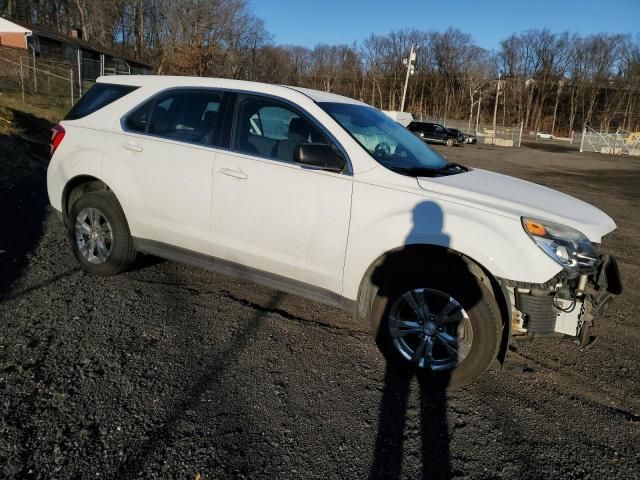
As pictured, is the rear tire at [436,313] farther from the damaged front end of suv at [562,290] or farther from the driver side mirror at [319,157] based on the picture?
the driver side mirror at [319,157]

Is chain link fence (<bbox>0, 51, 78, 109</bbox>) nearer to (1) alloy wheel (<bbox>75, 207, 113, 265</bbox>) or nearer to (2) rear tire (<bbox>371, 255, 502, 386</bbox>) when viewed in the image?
(1) alloy wheel (<bbox>75, 207, 113, 265</bbox>)

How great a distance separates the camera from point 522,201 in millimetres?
3285

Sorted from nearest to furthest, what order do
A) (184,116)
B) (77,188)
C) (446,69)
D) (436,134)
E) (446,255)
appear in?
(446,255) < (184,116) < (77,188) < (436,134) < (446,69)

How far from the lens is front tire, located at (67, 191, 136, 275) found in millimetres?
4469

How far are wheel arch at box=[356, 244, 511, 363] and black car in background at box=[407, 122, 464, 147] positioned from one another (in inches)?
1487

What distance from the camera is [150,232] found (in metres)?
4.32

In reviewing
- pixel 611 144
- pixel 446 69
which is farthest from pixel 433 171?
pixel 446 69

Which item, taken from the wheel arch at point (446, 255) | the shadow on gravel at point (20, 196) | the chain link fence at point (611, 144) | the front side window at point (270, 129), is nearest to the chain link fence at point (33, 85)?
the shadow on gravel at point (20, 196)

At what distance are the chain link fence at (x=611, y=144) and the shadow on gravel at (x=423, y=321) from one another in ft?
147

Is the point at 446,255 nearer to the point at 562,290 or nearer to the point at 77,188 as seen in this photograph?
the point at 562,290

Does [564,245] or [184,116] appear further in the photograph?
[184,116]

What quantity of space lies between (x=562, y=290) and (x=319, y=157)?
5.85 ft

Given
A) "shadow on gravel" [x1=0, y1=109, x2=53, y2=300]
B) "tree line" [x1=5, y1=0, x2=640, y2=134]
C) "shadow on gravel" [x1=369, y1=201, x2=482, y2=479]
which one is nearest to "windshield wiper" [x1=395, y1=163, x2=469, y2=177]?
"shadow on gravel" [x1=369, y1=201, x2=482, y2=479]

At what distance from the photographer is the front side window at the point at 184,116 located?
4070 millimetres
